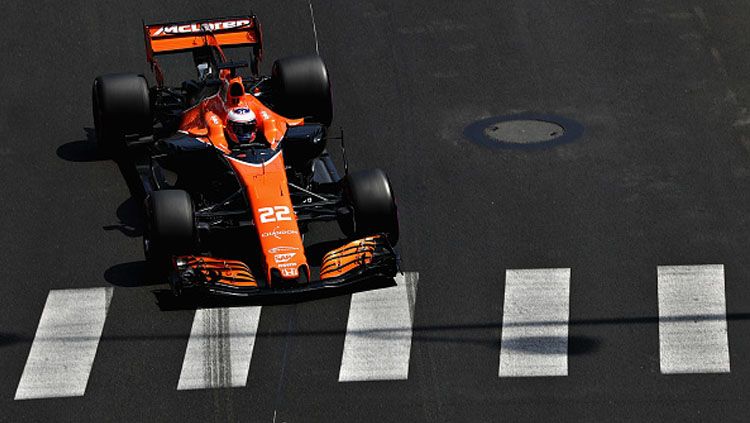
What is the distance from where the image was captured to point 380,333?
1966cm

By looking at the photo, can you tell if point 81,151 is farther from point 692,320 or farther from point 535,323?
point 692,320

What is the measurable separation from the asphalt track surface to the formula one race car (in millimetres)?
559

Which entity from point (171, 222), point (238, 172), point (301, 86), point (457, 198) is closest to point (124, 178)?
point (301, 86)

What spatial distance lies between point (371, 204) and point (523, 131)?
4.58m

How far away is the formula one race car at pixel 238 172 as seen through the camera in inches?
788

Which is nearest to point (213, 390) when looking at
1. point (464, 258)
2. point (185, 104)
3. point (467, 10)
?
point (464, 258)

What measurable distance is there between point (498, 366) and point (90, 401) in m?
4.35

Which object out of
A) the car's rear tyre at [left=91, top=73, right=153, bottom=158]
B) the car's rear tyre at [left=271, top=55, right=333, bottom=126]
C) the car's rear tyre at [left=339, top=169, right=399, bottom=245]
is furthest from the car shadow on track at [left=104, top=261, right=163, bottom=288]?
the car's rear tyre at [left=271, top=55, right=333, bottom=126]

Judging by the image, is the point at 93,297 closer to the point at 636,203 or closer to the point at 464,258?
the point at 464,258

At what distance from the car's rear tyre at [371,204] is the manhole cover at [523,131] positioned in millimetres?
3698

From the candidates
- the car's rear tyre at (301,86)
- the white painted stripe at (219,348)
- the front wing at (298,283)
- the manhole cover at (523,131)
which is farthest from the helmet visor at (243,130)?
the manhole cover at (523,131)

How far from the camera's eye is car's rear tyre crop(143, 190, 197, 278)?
2003cm

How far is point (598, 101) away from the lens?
83.1 feet

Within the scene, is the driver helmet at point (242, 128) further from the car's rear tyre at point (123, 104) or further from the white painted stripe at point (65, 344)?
the white painted stripe at point (65, 344)
